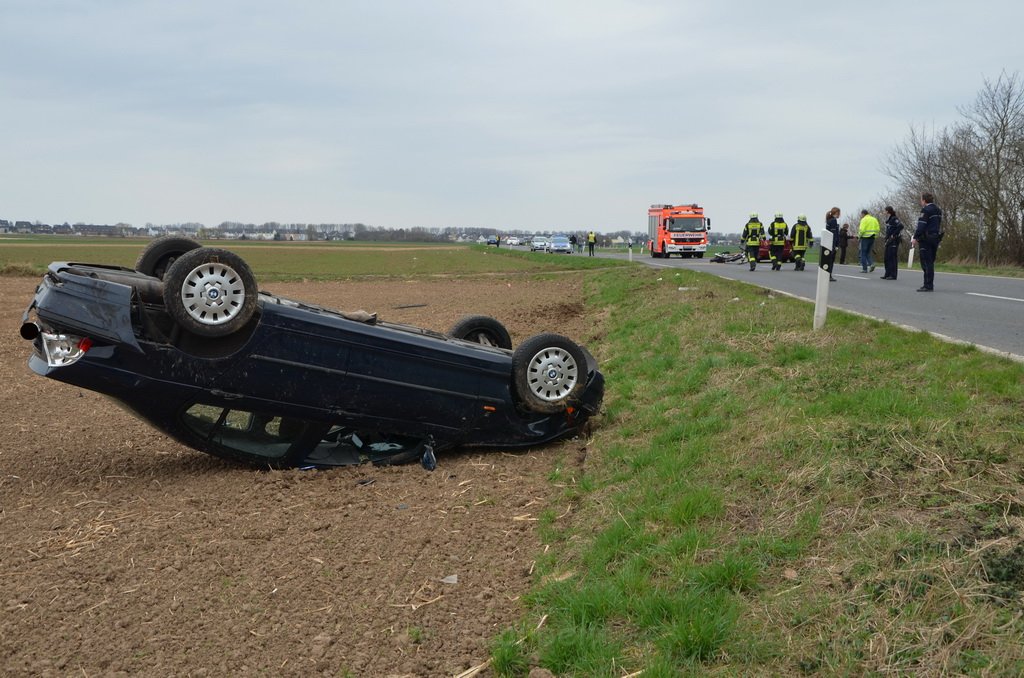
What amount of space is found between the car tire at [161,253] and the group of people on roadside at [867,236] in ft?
31.4

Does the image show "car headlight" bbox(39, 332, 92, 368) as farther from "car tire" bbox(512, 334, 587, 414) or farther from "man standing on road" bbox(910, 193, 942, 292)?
"man standing on road" bbox(910, 193, 942, 292)

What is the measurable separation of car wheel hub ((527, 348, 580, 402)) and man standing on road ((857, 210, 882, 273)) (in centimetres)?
1644

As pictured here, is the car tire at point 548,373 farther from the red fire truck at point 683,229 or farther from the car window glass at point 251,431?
the red fire truck at point 683,229

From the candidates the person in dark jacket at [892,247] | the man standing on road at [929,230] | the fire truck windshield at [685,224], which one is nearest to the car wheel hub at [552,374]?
the man standing on road at [929,230]

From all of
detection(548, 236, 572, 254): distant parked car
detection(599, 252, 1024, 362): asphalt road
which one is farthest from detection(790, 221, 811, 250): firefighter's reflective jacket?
detection(548, 236, 572, 254): distant parked car

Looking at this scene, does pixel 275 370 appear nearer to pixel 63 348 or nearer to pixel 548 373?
pixel 63 348

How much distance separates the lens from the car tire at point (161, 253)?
6.41m

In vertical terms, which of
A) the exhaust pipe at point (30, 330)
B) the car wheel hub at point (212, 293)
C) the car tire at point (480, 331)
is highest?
the car wheel hub at point (212, 293)

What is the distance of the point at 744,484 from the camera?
15.5 feet

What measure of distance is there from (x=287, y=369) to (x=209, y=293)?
29.3 inches

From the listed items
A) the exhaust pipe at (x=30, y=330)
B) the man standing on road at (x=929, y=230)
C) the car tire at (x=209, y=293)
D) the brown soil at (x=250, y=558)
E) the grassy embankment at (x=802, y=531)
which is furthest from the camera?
the man standing on road at (x=929, y=230)

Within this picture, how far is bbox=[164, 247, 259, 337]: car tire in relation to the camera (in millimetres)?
5477

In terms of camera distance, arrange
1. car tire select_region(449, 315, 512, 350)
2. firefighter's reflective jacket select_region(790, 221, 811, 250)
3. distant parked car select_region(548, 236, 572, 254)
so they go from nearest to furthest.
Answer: car tire select_region(449, 315, 512, 350) < firefighter's reflective jacket select_region(790, 221, 811, 250) < distant parked car select_region(548, 236, 572, 254)

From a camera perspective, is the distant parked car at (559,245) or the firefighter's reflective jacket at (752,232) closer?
the firefighter's reflective jacket at (752,232)
